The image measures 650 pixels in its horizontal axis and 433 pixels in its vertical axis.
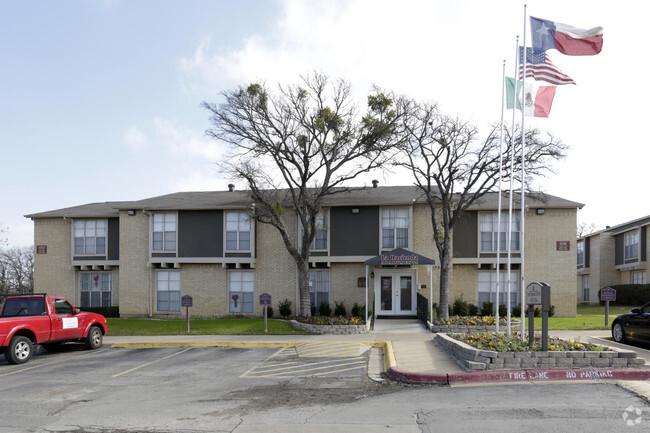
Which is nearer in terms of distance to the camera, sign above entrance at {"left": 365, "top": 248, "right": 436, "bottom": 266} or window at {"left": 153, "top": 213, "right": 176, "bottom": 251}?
sign above entrance at {"left": 365, "top": 248, "right": 436, "bottom": 266}

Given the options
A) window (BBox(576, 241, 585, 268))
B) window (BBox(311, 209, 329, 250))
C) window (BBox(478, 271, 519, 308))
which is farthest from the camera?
window (BBox(576, 241, 585, 268))

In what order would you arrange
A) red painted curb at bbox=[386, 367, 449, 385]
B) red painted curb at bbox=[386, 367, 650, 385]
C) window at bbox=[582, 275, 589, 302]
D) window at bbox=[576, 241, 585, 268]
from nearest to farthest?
red painted curb at bbox=[386, 367, 650, 385] → red painted curb at bbox=[386, 367, 449, 385] → window at bbox=[582, 275, 589, 302] → window at bbox=[576, 241, 585, 268]

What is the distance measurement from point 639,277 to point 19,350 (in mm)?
40616

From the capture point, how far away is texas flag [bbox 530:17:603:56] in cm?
1414

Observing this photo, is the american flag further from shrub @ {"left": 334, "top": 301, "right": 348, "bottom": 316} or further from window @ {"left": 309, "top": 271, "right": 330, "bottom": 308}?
window @ {"left": 309, "top": 271, "right": 330, "bottom": 308}

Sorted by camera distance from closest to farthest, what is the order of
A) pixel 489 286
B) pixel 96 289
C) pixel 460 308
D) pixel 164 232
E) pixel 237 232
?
pixel 460 308, pixel 489 286, pixel 237 232, pixel 164 232, pixel 96 289

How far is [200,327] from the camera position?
75.4 feet

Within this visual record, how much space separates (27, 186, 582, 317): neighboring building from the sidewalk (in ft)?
11.4

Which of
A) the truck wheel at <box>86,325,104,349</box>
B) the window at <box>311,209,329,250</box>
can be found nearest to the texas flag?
the window at <box>311,209,329,250</box>

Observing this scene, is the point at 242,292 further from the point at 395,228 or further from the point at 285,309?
the point at 395,228

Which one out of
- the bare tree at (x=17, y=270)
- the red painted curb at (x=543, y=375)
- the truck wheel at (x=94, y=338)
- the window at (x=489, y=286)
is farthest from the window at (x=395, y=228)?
the bare tree at (x=17, y=270)

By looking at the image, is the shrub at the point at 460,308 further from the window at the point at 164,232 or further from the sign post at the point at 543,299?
the window at the point at 164,232

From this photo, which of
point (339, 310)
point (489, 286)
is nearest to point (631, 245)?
point (489, 286)

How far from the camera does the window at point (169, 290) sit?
91.8 ft
